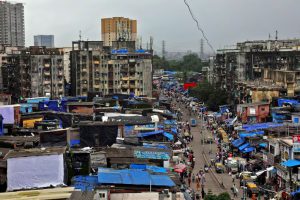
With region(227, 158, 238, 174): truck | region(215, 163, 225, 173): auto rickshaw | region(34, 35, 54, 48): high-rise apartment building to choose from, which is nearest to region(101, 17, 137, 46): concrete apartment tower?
region(34, 35, 54, 48): high-rise apartment building

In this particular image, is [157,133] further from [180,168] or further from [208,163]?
[208,163]

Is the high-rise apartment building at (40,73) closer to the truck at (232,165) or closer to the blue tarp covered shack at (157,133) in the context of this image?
the blue tarp covered shack at (157,133)

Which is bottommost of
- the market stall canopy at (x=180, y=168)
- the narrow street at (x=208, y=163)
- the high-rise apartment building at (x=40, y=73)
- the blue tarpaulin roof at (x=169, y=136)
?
the narrow street at (x=208, y=163)

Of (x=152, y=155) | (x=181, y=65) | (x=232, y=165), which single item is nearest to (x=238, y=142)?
(x=232, y=165)

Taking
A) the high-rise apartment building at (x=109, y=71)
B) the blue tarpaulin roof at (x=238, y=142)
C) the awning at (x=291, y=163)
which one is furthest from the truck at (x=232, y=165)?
the high-rise apartment building at (x=109, y=71)

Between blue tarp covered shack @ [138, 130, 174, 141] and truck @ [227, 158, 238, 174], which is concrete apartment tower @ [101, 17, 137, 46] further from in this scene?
truck @ [227, 158, 238, 174]

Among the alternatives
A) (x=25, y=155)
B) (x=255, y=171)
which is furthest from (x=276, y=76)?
(x=25, y=155)

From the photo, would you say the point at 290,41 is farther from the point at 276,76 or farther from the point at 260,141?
the point at 260,141
